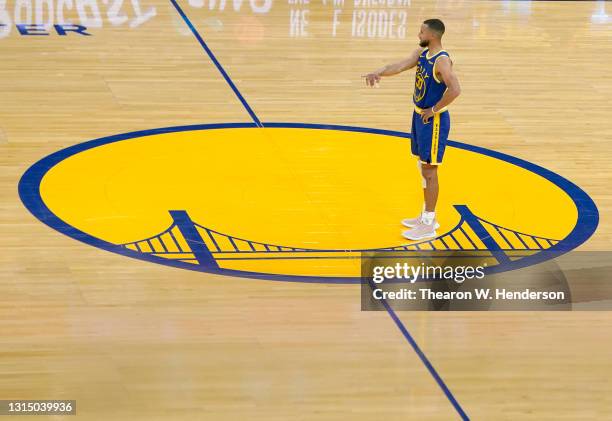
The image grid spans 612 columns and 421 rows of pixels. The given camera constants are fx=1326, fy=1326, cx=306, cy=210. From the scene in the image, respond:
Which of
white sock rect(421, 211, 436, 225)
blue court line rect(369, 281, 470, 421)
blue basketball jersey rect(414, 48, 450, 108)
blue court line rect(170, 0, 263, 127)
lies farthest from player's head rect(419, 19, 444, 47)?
blue court line rect(170, 0, 263, 127)

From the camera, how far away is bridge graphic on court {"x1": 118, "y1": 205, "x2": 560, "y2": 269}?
9289 mm

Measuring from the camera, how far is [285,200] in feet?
34.1

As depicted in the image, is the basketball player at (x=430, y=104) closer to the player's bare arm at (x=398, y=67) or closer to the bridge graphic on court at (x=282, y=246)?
the player's bare arm at (x=398, y=67)

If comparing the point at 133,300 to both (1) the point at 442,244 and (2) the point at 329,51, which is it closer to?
(1) the point at 442,244

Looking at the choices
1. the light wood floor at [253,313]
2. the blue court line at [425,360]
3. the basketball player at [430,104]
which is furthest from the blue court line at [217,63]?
the blue court line at [425,360]

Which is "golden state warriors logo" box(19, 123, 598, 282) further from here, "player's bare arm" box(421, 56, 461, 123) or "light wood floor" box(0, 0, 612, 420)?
"player's bare arm" box(421, 56, 461, 123)

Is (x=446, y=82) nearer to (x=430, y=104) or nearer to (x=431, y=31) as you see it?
(x=430, y=104)

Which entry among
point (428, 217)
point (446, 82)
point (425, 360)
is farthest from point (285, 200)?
point (425, 360)

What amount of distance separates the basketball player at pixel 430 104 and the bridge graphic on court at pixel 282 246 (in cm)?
21

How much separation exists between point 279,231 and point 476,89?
489cm

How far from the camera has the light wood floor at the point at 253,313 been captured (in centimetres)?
730

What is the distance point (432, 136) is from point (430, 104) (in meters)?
0.23

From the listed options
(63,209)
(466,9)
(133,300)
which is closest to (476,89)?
(466,9)

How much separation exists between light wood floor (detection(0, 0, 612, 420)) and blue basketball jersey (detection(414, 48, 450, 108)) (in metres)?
1.53
